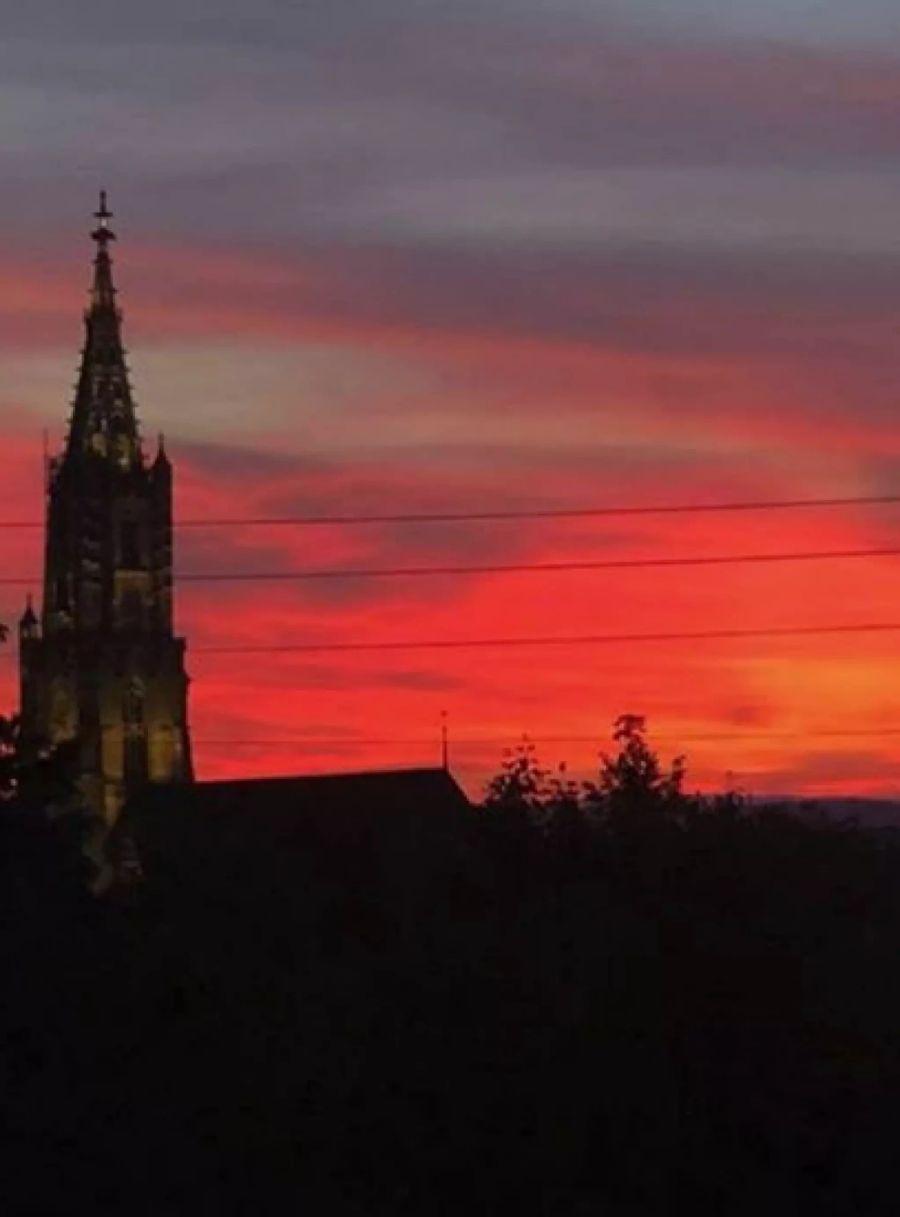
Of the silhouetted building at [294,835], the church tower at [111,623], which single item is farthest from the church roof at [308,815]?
the church tower at [111,623]

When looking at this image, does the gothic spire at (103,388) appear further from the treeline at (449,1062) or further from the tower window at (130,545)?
the treeline at (449,1062)

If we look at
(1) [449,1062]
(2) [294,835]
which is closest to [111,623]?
(2) [294,835]

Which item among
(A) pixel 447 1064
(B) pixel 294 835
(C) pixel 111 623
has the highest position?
(C) pixel 111 623

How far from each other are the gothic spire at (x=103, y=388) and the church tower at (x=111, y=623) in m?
0.27

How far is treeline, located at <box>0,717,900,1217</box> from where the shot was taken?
38375 millimetres

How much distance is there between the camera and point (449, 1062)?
40.8m

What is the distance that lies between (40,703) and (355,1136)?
127m

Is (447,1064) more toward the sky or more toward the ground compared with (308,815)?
more toward the ground

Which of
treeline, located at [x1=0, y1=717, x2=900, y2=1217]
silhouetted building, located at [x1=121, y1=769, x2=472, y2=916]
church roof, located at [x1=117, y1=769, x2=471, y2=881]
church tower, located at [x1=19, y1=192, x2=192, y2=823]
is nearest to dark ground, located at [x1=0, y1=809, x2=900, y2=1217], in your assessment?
treeline, located at [x1=0, y1=717, x2=900, y2=1217]

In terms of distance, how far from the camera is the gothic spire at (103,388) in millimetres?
170125

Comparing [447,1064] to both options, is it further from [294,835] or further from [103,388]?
[103,388]

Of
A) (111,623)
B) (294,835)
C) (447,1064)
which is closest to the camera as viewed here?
(447,1064)

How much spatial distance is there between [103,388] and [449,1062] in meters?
135

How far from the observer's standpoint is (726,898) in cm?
4647
